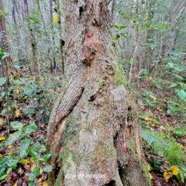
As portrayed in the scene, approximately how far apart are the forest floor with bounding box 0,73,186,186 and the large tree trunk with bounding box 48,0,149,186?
0.30m

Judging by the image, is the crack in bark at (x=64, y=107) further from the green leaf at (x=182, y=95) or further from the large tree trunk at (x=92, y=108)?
the green leaf at (x=182, y=95)

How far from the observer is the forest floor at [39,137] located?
173 centimetres

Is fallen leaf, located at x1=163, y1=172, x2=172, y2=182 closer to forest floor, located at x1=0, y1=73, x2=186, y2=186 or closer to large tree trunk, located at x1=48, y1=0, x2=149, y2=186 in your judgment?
forest floor, located at x1=0, y1=73, x2=186, y2=186

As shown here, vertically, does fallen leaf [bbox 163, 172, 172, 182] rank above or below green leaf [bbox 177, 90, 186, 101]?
below

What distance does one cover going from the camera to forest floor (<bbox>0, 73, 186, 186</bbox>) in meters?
1.73

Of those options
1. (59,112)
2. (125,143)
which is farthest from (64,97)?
(125,143)

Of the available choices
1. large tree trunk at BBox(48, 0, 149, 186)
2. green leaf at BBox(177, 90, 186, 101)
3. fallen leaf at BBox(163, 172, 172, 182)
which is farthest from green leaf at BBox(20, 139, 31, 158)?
green leaf at BBox(177, 90, 186, 101)

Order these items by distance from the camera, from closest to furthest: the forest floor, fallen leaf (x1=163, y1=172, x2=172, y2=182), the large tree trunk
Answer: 1. the large tree trunk
2. the forest floor
3. fallen leaf (x1=163, y1=172, x2=172, y2=182)

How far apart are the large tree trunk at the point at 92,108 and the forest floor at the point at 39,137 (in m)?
0.30

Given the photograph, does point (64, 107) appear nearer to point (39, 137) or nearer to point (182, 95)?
point (39, 137)

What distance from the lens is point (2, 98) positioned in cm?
340

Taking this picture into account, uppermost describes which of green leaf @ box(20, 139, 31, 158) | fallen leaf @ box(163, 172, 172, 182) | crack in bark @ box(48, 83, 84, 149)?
crack in bark @ box(48, 83, 84, 149)

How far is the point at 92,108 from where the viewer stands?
66.4 inches

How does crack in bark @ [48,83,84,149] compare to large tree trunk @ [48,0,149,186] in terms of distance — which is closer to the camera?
large tree trunk @ [48,0,149,186]
